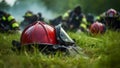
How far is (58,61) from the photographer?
569cm

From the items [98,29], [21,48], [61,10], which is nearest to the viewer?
[21,48]

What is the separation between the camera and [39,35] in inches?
278

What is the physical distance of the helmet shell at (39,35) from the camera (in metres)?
7.02

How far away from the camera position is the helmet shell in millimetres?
7023

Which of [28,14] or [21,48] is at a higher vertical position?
[28,14]

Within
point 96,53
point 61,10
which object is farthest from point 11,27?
point 61,10

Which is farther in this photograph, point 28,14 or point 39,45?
point 28,14

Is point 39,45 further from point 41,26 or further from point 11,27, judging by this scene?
point 11,27

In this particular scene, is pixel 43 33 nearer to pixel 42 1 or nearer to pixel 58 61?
pixel 58 61

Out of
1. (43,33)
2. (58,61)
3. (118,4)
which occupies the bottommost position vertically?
(58,61)

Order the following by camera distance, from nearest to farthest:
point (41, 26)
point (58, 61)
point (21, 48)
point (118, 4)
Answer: point (58, 61) < point (21, 48) < point (41, 26) < point (118, 4)

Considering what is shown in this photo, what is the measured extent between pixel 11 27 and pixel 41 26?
3.75 m

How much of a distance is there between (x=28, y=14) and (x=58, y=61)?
930 cm

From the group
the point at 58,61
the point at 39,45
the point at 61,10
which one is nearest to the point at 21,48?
the point at 39,45
